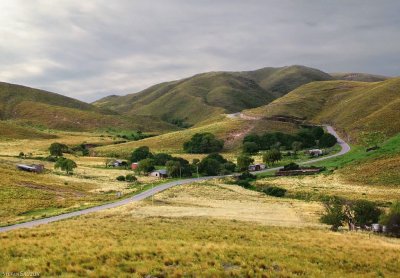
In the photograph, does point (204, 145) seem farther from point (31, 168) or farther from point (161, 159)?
point (31, 168)

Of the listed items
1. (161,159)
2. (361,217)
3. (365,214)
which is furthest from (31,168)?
(365,214)

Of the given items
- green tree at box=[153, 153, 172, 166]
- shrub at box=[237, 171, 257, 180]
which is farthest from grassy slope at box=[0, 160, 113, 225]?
green tree at box=[153, 153, 172, 166]

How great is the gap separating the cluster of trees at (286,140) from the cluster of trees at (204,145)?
34.6 ft

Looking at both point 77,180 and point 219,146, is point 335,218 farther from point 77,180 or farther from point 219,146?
point 219,146

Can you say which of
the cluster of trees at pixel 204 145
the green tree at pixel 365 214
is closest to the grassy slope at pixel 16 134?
the cluster of trees at pixel 204 145

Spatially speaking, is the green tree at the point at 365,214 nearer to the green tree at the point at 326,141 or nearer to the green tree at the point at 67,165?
the green tree at the point at 67,165

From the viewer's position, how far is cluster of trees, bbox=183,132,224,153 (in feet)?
500

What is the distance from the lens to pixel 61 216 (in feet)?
157

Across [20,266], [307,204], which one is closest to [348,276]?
[20,266]

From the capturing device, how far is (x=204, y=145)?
153 m

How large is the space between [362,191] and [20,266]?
7081 centimetres

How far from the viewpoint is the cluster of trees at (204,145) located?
152375 millimetres

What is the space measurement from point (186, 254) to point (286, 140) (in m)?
135

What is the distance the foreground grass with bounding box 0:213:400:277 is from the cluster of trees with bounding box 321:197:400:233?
42.7 ft
